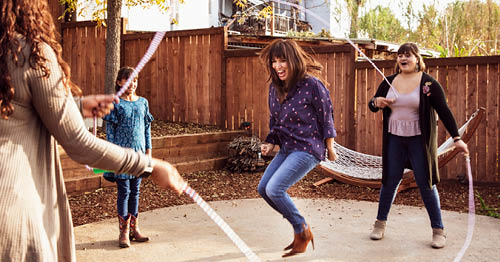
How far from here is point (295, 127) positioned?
12.9 ft

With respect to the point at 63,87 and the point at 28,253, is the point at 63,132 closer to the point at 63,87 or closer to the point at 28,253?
the point at 63,87

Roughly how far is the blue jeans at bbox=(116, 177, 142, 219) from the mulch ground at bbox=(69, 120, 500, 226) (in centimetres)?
112

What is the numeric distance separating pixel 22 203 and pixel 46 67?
16.7 inches

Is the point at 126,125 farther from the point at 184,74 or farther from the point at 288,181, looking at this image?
the point at 184,74

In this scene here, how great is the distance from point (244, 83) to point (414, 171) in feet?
18.9

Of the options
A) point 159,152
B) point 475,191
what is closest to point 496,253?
point 475,191

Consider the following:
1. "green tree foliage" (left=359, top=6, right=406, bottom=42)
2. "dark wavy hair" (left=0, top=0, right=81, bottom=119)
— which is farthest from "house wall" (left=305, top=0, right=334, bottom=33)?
"dark wavy hair" (left=0, top=0, right=81, bottom=119)

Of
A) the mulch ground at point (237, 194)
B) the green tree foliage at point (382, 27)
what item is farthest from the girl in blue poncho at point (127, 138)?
the green tree foliage at point (382, 27)

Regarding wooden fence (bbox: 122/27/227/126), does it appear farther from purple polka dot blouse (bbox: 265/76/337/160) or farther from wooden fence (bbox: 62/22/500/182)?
purple polka dot blouse (bbox: 265/76/337/160)

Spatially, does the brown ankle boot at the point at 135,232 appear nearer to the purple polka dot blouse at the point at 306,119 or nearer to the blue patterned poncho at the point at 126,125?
the blue patterned poncho at the point at 126,125

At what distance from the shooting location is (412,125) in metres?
4.56

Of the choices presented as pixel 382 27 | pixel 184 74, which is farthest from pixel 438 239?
pixel 382 27

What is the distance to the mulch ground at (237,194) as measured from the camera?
6.15 m

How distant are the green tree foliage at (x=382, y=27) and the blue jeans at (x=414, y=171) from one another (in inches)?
1035
